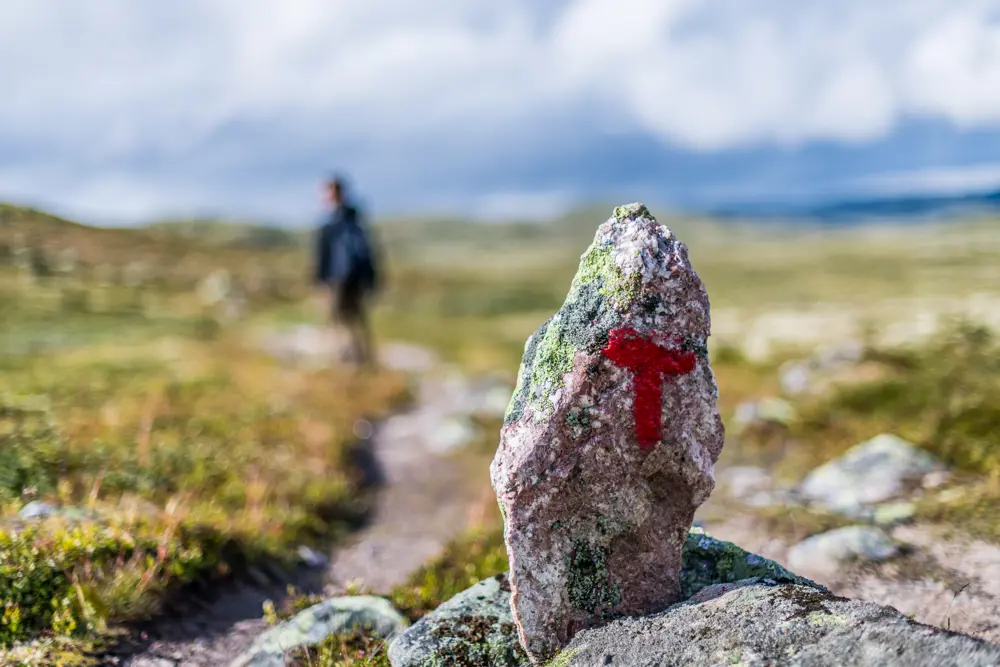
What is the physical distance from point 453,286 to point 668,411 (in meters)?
96.5

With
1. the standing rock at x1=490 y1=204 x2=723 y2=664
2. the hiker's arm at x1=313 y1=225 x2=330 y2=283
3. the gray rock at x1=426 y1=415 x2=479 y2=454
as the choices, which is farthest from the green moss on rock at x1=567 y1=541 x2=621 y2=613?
the hiker's arm at x1=313 y1=225 x2=330 y2=283

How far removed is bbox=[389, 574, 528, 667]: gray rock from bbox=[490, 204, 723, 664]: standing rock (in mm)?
275

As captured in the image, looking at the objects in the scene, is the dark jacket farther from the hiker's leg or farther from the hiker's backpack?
the hiker's leg

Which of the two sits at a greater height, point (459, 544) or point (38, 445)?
point (38, 445)

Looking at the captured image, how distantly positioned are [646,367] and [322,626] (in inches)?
118

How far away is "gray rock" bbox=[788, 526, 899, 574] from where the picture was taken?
6.01m

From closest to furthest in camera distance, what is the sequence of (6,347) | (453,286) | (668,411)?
(668,411) → (6,347) → (453,286)

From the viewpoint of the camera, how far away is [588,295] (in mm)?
4004

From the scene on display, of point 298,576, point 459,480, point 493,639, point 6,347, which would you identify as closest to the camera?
point 493,639

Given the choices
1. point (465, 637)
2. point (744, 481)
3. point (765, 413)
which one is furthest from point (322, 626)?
point (765, 413)

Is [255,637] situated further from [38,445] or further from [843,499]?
[843,499]

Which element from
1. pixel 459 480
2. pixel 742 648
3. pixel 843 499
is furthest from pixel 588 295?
pixel 459 480

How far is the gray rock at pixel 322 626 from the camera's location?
186 inches

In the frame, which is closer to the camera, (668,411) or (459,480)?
(668,411)
